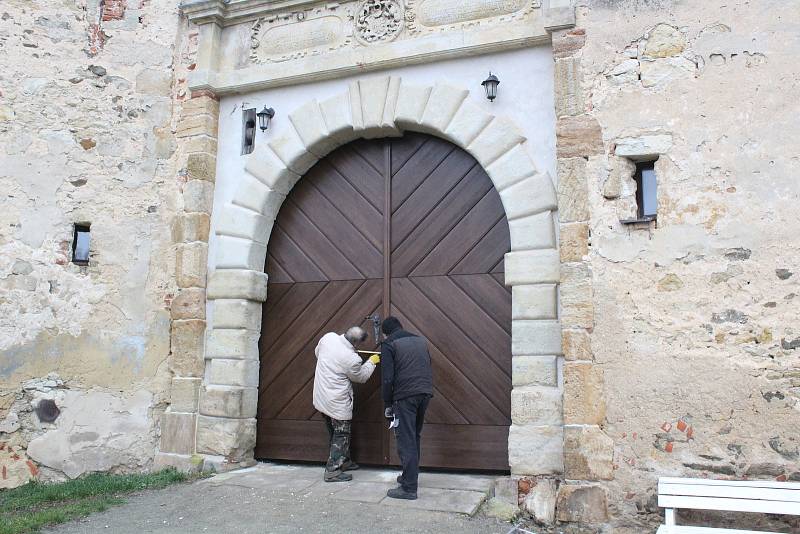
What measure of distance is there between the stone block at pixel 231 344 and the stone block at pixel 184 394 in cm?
25

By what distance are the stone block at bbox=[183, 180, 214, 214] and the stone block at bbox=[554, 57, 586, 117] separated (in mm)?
2948

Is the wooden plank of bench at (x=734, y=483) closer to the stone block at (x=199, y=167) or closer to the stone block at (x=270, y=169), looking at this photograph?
the stone block at (x=270, y=169)

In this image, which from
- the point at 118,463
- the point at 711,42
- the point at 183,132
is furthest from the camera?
the point at 183,132

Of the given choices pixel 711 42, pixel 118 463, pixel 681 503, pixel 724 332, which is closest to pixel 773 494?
pixel 681 503

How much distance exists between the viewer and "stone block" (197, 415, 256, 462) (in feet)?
18.1

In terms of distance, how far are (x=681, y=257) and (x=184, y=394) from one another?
151 inches

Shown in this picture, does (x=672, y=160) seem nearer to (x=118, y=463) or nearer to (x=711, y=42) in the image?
(x=711, y=42)

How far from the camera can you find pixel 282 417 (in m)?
5.75

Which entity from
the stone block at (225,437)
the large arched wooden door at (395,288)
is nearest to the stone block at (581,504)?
the large arched wooden door at (395,288)

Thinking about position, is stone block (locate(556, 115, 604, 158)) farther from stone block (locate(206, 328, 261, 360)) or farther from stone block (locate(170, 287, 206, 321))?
stone block (locate(170, 287, 206, 321))

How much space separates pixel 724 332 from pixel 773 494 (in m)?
0.92

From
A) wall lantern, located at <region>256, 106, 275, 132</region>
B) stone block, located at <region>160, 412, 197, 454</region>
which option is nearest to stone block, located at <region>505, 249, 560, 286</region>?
wall lantern, located at <region>256, 106, 275, 132</region>

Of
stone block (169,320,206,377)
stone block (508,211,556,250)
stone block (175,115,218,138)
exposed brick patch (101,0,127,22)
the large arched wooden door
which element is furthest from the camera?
exposed brick patch (101,0,127,22)

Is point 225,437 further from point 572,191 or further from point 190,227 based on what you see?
point 572,191
